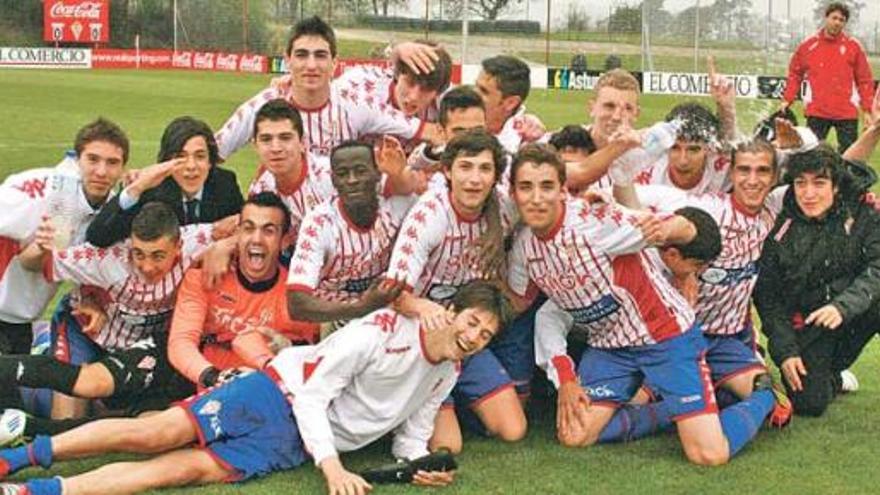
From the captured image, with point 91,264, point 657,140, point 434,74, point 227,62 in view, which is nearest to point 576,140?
point 657,140

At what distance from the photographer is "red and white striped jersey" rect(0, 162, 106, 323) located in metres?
5.25

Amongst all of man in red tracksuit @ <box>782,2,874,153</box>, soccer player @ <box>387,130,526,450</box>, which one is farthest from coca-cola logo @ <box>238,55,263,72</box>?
soccer player @ <box>387,130,526,450</box>

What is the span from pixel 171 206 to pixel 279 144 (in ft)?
2.00

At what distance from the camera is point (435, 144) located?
18.0 ft

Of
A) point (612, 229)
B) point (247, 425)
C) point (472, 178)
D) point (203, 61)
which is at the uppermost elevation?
point (203, 61)

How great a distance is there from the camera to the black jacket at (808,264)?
562 cm

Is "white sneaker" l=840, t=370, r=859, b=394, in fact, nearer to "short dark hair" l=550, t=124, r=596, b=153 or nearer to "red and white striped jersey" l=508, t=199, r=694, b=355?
"red and white striped jersey" l=508, t=199, r=694, b=355

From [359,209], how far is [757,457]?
197 centimetres

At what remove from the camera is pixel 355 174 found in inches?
195

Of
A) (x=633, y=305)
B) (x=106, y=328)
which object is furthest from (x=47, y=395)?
(x=633, y=305)

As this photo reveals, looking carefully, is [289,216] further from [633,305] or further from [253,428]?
[633,305]

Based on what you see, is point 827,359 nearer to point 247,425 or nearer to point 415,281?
point 415,281

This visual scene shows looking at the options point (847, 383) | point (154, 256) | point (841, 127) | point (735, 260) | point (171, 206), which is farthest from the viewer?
point (841, 127)

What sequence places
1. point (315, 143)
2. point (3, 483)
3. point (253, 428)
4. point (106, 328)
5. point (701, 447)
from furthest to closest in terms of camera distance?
point (315, 143) → point (106, 328) → point (701, 447) → point (253, 428) → point (3, 483)
